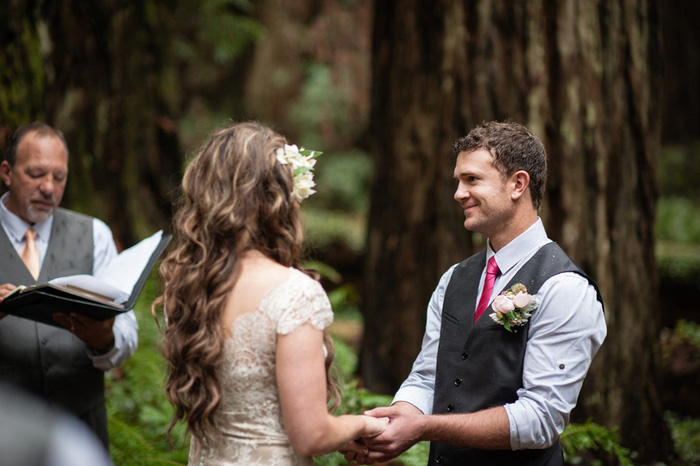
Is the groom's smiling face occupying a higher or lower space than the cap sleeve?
higher

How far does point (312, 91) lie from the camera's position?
17.0 meters

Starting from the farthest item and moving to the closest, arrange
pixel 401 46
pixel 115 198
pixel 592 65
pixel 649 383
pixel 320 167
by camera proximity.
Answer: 1. pixel 320 167
2. pixel 115 198
3. pixel 401 46
4. pixel 649 383
5. pixel 592 65

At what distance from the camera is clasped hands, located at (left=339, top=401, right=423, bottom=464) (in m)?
2.53

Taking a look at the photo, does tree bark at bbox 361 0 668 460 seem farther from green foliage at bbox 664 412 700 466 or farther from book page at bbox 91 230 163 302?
book page at bbox 91 230 163 302

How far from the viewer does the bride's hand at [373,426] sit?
8.02 feet

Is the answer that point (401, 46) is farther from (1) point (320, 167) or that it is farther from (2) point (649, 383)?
(1) point (320, 167)

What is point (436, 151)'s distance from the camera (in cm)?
489

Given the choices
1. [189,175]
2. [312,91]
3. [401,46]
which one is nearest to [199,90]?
[312,91]

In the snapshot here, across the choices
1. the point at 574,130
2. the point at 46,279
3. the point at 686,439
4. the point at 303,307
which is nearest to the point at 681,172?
the point at 686,439

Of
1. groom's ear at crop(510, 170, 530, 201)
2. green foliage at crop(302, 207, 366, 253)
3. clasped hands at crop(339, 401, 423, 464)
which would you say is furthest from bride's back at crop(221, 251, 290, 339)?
green foliage at crop(302, 207, 366, 253)

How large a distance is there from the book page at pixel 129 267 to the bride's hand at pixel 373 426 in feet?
4.56

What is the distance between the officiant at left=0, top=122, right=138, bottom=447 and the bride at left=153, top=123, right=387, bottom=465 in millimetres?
1127

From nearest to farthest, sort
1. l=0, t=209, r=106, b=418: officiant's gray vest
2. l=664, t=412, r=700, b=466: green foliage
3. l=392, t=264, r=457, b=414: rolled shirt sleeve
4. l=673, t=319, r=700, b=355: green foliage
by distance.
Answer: l=392, t=264, r=457, b=414: rolled shirt sleeve → l=0, t=209, r=106, b=418: officiant's gray vest → l=664, t=412, r=700, b=466: green foliage → l=673, t=319, r=700, b=355: green foliage

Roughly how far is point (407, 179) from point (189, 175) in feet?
10.0
